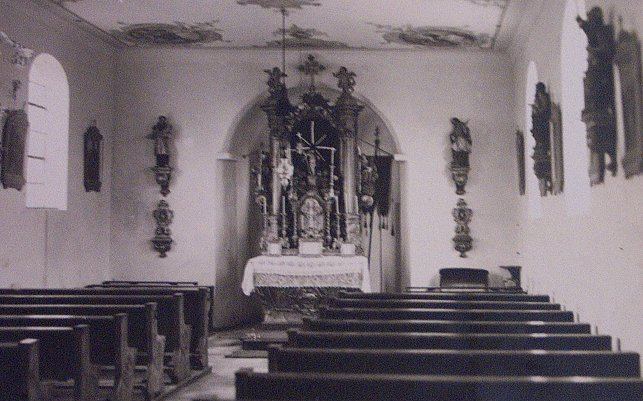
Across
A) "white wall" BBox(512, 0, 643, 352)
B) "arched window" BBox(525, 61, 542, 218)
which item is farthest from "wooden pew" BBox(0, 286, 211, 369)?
"arched window" BBox(525, 61, 542, 218)

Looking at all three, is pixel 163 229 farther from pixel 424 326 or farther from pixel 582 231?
pixel 424 326

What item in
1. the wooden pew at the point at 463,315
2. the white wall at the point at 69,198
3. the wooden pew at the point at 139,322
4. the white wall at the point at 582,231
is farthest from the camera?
the white wall at the point at 69,198

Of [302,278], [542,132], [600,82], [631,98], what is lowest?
[302,278]

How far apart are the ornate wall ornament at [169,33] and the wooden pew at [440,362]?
842 cm

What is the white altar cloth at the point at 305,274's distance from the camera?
11.7m

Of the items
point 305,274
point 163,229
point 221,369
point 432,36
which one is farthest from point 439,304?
point 163,229

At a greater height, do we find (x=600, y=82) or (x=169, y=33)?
(x=169, y=33)

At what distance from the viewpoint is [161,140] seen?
1307 cm

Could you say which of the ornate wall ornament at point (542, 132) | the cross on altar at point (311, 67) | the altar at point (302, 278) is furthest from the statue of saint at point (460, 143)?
the ornate wall ornament at point (542, 132)

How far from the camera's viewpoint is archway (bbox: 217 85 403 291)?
13891mm

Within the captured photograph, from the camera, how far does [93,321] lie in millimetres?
6230

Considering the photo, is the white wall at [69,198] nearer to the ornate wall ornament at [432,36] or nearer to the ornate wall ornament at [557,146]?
the ornate wall ornament at [432,36]

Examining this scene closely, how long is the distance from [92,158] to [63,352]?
6.95m

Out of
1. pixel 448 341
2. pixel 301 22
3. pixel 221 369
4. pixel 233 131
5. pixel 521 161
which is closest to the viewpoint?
pixel 448 341
